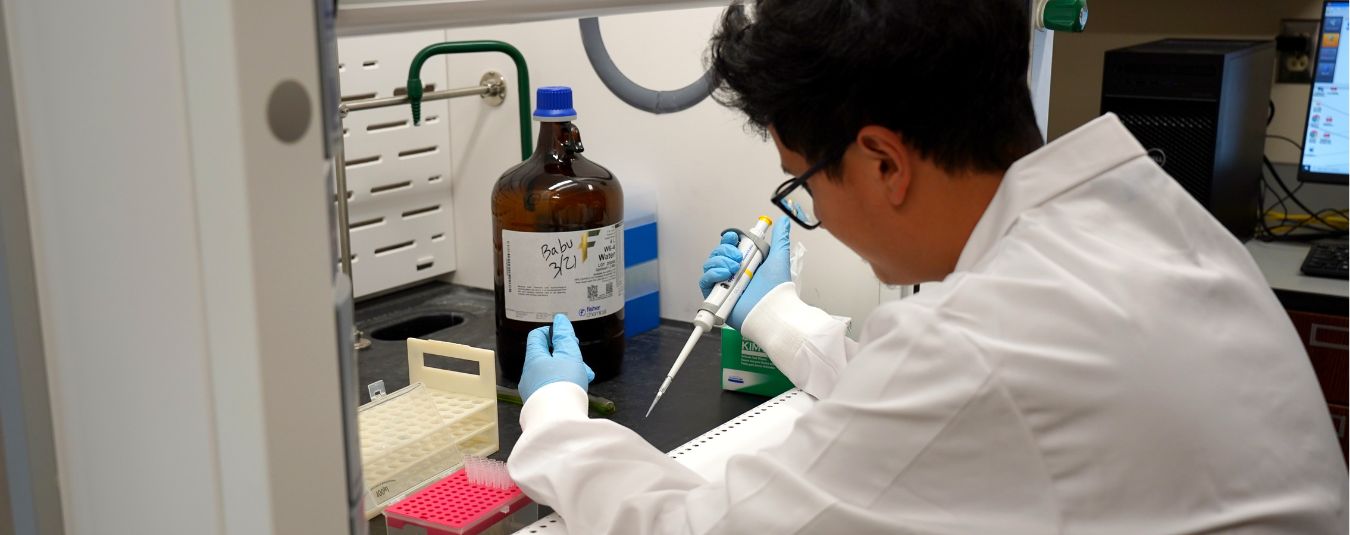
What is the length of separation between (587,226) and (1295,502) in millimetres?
869

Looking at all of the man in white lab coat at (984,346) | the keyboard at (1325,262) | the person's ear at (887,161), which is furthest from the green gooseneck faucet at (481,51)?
the keyboard at (1325,262)

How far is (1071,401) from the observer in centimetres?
77

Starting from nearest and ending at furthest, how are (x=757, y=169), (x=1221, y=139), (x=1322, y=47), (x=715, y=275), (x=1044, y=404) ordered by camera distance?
(x=1044, y=404)
(x=715, y=275)
(x=757, y=169)
(x=1221, y=139)
(x=1322, y=47)

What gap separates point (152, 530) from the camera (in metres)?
0.55

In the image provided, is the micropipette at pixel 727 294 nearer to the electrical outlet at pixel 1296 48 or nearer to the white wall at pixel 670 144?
the white wall at pixel 670 144

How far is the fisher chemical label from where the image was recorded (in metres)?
1.41

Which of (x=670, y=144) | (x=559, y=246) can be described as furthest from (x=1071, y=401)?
(x=670, y=144)

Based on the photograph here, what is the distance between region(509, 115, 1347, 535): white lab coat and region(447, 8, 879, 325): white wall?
73cm

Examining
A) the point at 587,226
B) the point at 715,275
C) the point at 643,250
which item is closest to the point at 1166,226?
the point at 715,275

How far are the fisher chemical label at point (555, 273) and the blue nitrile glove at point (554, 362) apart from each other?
0.12m

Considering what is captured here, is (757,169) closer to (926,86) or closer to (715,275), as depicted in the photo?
(715,275)

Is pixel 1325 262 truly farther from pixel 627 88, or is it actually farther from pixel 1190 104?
pixel 627 88

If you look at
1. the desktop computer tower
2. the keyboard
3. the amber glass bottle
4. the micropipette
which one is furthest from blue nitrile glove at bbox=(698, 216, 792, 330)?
the keyboard

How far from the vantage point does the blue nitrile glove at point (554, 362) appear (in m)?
1.16
